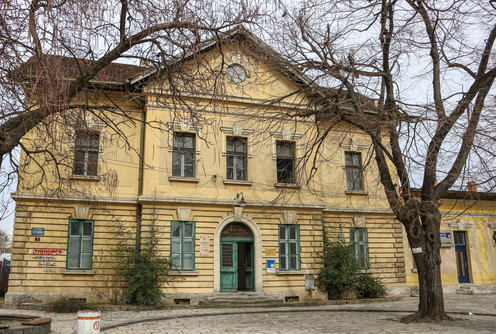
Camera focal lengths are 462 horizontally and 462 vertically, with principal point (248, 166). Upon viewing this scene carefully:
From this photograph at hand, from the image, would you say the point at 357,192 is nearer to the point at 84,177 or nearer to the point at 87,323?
the point at 84,177

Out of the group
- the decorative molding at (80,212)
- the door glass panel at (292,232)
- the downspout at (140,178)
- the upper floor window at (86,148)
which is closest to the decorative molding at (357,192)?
the door glass panel at (292,232)

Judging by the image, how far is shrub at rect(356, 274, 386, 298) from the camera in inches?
786

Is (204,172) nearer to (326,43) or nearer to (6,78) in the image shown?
(326,43)

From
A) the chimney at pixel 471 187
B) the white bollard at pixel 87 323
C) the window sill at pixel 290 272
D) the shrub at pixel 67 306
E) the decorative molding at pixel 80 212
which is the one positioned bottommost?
the shrub at pixel 67 306

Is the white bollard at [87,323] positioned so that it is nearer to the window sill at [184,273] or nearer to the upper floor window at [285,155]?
the window sill at [184,273]

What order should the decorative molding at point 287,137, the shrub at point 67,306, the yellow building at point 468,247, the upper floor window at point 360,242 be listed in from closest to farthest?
1. the shrub at point 67,306
2. the decorative molding at point 287,137
3. the upper floor window at point 360,242
4. the yellow building at point 468,247

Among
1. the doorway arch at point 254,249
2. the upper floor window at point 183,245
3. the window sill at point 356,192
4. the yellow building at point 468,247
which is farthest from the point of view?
the yellow building at point 468,247

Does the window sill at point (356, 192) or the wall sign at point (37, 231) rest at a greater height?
the window sill at point (356, 192)

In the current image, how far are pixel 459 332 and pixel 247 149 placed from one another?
1150 centimetres

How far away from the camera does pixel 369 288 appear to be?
20031 mm

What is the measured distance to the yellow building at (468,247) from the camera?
23797mm

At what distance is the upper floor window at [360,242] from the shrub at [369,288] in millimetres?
1152

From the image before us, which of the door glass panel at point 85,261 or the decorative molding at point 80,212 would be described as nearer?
the door glass panel at point 85,261

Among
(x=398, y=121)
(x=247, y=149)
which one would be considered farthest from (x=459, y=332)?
(x=247, y=149)
